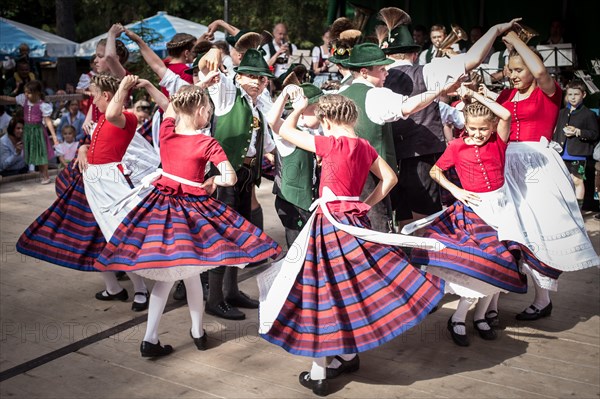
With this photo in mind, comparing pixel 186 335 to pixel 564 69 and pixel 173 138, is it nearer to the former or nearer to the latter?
pixel 173 138

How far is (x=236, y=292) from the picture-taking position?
5.17 meters

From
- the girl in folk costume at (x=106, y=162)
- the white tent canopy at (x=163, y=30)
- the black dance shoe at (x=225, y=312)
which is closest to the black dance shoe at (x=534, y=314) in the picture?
the black dance shoe at (x=225, y=312)

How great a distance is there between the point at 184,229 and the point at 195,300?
0.51 metres

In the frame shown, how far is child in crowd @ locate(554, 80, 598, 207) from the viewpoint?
8.30m

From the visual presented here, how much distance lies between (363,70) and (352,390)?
1.97 meters

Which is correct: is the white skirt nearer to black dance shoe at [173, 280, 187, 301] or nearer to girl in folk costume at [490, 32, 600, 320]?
girl in folk costume at [490, 32, 600, 320]

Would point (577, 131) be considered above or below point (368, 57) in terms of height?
below

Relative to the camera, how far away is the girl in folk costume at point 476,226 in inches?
166

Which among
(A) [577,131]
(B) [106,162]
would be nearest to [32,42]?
(B) [106,162]

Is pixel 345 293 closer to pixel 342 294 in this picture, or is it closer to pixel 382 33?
pixel 342 294

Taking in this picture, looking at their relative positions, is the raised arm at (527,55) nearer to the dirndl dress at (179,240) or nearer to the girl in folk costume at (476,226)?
the girl in folk costume at (476,226)

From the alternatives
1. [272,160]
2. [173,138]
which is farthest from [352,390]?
[272,160]

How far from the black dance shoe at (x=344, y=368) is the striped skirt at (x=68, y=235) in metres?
1.96

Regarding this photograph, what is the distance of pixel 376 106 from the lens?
449 cm
